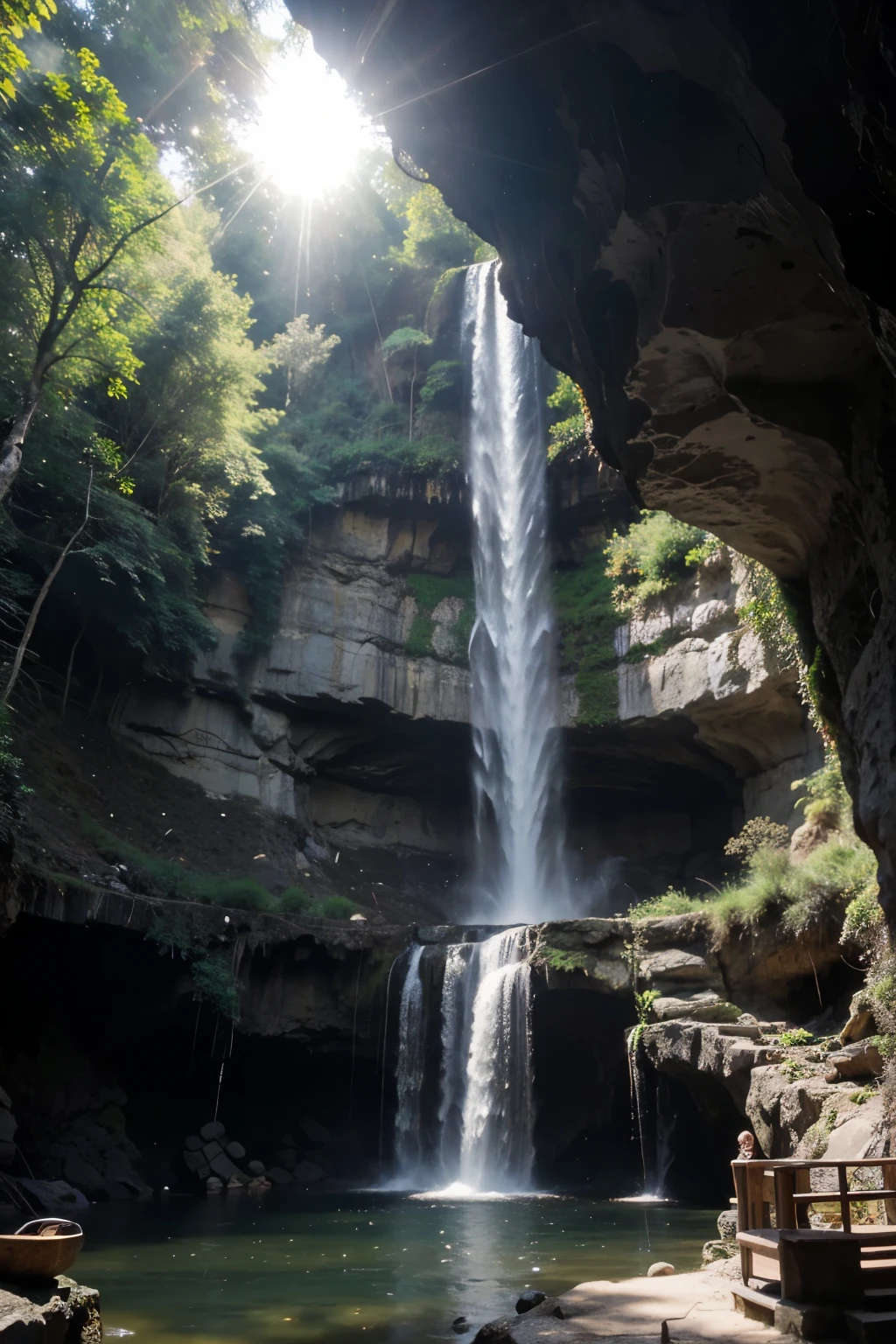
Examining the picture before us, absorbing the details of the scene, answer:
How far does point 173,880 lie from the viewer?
1733 cm

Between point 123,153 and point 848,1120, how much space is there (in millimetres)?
16831

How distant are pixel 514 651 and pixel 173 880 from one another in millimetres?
10927

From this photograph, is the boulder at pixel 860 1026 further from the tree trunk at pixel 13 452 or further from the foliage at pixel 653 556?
the tree trunk at pixel 13 452

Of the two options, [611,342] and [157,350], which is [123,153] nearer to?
[157,350]

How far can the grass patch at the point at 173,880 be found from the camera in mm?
17016

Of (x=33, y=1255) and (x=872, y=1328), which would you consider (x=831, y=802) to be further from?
(x=33, y=1255)

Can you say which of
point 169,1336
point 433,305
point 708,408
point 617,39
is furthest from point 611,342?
point 433,305

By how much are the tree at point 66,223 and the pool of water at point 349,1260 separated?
9302 millimetres

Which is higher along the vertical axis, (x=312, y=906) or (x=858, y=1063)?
(x=312, y=906)

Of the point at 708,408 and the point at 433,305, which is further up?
the point at 433,305

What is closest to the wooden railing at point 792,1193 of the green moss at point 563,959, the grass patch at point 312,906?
the green moss at point 563,959

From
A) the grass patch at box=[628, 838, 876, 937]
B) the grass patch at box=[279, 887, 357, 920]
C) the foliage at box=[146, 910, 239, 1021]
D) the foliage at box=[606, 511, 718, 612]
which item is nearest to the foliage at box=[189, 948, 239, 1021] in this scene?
the foliage at box=[146, 910, 239, 1021]

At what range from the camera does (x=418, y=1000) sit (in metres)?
17.2

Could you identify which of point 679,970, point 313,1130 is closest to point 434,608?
point 313,1130
